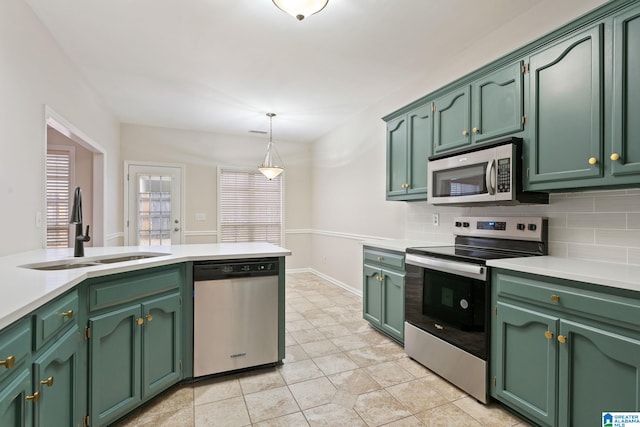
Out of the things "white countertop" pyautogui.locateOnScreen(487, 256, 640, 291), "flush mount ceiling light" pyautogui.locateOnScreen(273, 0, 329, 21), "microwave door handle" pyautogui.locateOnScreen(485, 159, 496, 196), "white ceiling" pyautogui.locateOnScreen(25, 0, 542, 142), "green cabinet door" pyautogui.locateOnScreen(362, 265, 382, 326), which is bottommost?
"green cabinet door" pyautogui.locateOnScreen(362, 265, 382, 326)

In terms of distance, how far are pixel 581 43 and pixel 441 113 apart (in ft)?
3.46

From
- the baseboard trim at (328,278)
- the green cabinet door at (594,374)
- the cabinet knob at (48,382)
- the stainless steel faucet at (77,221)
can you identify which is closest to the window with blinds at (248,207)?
the baseboard trim at (328,278)

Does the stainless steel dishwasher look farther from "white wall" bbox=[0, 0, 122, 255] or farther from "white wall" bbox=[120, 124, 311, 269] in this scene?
"white wall" bbox=[120, 124, 311, 269]

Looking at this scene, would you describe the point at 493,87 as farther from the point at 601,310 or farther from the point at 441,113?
the point at 601,310

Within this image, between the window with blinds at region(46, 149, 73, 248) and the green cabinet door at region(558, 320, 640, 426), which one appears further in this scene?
the window with blinds at region(46, 149, 73, 248)

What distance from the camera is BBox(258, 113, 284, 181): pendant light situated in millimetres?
4719

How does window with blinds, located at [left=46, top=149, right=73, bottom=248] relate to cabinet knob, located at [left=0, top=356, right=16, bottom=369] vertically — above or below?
above

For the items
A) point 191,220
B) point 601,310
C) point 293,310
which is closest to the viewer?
point 601,310

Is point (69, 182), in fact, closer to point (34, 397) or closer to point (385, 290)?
point (34, 397)

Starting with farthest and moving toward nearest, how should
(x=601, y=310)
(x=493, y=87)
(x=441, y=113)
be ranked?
(x=441, y=113)
(x=493, y=87)
(x=601, y=310)

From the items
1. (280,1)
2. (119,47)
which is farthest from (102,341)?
(119,47)

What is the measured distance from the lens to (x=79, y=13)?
2412mm

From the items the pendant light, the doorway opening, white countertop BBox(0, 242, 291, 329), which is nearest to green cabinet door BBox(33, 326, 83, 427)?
white countertop BBox(0, 242, 291, 329)

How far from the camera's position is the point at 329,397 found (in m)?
2.12
